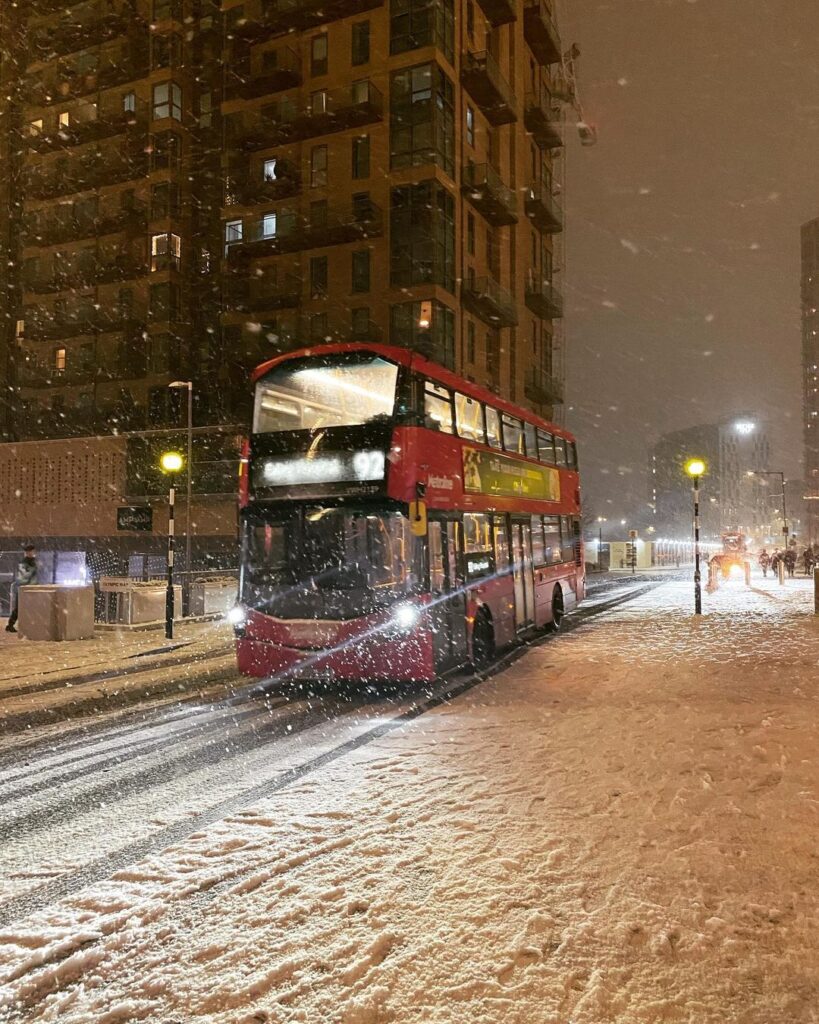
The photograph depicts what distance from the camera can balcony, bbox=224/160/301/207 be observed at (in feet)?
115

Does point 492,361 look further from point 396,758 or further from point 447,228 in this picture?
point 396,758

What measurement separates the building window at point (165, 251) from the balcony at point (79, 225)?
0.96 m

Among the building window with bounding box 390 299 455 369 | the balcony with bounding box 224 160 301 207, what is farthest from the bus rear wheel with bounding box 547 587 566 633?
the balcony with bounding box 224 160 301 207

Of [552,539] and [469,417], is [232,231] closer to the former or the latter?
[552,539]

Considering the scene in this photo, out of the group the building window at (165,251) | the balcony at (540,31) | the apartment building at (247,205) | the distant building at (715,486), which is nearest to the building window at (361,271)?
the apartment building at (247,205)

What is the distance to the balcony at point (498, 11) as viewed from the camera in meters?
36.5

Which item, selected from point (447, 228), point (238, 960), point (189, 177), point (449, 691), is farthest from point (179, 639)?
point (189, 177)

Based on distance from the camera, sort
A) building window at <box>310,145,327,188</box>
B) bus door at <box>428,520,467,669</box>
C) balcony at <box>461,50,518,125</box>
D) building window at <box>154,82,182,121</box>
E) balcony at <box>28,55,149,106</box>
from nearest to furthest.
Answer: bus door at <box>428,520,467,669</box>
balcony at <box>461,50,518,125</box>
building window at <box>310,145,327,188</box>
building window at <box>154,82,182,121</box>
balcony at <box>28,55,149,106</box>

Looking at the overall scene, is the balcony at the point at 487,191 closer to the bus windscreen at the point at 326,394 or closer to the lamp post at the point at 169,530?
the lamp post at the point at 169,530

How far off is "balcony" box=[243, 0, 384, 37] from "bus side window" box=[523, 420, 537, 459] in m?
25.7

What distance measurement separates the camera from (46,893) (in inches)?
172

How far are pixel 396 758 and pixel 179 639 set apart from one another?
10261 millimetres

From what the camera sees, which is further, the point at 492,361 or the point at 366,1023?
the point at 492,361

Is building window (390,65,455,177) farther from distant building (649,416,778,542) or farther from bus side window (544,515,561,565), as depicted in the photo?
distant building (649,416,778,542)
